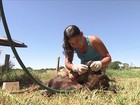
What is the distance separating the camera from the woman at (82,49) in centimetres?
332

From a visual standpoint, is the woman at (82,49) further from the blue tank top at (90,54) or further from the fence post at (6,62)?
the fence post at (6,62)

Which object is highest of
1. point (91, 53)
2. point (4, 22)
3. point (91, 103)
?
point (4, 22)

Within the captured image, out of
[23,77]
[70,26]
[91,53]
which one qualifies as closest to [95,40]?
[91,53]

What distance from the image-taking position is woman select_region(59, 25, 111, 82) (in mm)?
3324

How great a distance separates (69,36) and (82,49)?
1.45ft

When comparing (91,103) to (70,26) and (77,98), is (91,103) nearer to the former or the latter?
(77,98)

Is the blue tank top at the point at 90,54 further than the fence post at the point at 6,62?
No

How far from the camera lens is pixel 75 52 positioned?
3834 millimetres

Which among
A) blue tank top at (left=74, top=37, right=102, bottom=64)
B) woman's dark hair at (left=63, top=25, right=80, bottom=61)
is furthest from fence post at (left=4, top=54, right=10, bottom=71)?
blue tank top at (left=74, top=37, right=102, bottom=64)

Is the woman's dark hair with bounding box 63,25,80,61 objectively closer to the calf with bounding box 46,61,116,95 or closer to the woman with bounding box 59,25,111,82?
the woman with bounding box 59,25,111,82

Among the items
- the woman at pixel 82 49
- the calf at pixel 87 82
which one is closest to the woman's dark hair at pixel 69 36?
the woman at pixel 82 49

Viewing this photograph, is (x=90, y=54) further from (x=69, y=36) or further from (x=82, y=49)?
(x=69, y=36)

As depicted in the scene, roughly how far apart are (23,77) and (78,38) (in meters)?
5.94

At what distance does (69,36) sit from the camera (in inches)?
131
